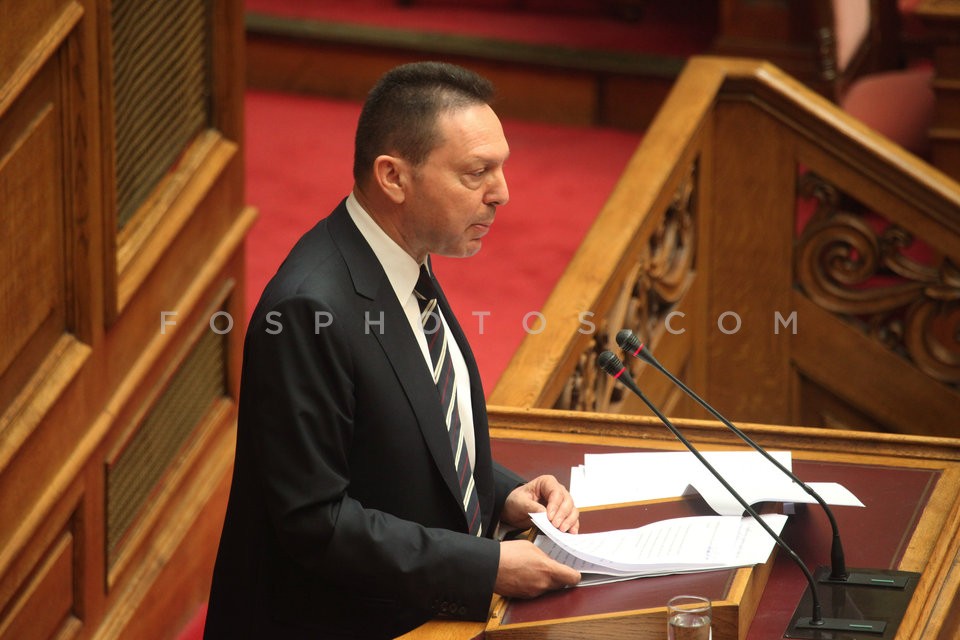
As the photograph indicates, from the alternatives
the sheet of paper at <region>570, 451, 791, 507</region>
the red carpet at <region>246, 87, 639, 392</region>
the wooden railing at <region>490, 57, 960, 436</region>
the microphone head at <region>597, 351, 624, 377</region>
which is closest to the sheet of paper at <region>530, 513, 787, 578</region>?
the sheet of paper at <region>570, 451, 791, 507</region>

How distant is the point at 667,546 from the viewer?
7.30 feet

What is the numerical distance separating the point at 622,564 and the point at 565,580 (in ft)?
0.30

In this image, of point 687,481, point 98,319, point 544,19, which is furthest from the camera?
point 544,19

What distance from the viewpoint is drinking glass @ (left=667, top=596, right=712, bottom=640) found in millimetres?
1968

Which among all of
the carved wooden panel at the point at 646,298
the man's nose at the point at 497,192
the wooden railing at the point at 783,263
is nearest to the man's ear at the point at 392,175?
the man's nose at the point at 497,192

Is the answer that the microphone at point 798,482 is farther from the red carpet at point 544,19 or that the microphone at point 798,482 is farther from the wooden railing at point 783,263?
the red carpet at point 544,19

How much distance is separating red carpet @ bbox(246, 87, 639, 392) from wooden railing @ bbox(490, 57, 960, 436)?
0.71 meters

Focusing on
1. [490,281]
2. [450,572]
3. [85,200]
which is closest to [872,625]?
[450,572]

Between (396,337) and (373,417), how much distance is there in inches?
4.6

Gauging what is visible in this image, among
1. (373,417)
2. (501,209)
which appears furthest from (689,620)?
(501,209)

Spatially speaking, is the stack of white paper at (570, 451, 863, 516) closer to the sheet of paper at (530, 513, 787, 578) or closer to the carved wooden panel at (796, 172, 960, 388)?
the sheet of paper at (530, 513, 787, 578)

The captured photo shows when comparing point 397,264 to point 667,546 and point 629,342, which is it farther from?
point 667,546

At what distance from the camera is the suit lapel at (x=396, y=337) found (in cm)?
209

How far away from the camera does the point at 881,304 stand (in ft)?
14.7
